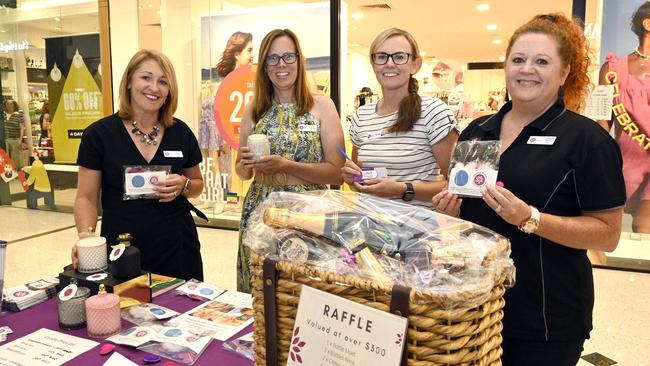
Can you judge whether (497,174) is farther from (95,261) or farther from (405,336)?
(95,261)

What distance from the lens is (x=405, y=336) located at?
0.67 meters

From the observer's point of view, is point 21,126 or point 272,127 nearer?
point 272,127

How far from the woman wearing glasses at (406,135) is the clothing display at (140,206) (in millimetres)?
789

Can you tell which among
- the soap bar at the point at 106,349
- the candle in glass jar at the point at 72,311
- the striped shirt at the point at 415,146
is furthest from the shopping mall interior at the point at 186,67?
the soap bar at the point at 106,349

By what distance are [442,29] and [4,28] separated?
6.95 metres

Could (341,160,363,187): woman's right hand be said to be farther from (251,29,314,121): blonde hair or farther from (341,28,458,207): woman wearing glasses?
(251,29,314,121): blonde hair

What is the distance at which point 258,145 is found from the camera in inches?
81.7

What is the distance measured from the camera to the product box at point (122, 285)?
4.73 ft

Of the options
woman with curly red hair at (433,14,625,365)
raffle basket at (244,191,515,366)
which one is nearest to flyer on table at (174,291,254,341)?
raffle basket at (244,191,515,366)

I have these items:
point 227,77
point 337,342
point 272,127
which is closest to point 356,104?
point 227,77

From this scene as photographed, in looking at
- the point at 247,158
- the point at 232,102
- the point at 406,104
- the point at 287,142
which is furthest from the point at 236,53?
the point at 406,104

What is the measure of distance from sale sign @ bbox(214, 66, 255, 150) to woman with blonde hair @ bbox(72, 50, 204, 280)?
3.24m

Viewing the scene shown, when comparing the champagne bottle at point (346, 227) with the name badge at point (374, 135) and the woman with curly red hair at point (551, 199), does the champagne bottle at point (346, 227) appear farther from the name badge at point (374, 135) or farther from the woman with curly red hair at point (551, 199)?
the name badge at point (374, 135)

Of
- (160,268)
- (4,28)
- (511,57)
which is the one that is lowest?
(160,268)
